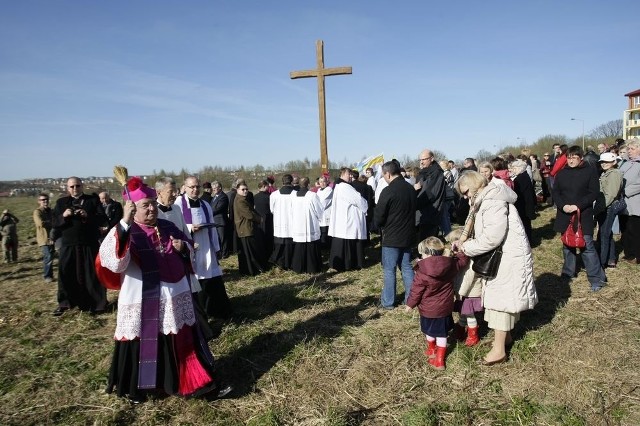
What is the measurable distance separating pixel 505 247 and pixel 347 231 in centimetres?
453

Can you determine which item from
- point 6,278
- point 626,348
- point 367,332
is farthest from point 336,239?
point 6,278

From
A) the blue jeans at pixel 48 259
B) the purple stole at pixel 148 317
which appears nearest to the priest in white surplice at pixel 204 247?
the purple stole at pixel 148 317

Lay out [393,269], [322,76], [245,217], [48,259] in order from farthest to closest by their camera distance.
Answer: [322,76] → [48,259] → [245,217] → [393,269]

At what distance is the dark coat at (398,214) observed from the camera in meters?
5.45

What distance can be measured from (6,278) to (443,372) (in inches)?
411

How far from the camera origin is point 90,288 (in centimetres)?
647

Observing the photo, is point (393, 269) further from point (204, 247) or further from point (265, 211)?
point (265, 211)

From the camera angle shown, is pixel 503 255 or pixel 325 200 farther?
pixel 325 200

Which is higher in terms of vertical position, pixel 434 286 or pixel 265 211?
pixel 265 211

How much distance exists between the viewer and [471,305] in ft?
14.4

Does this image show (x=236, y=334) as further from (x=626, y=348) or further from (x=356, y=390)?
(x=626, y=348)

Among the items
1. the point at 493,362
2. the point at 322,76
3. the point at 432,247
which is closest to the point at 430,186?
the point at 432,247

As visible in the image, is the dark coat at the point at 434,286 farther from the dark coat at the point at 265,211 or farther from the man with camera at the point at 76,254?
the dark coat at the point at 265,211

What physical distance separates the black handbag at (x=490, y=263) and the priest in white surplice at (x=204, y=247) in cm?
340
